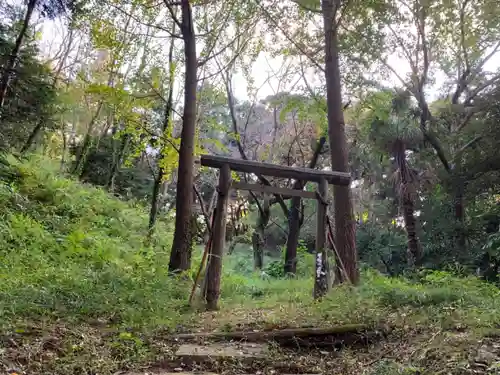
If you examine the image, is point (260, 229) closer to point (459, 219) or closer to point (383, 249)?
point (459, 219)

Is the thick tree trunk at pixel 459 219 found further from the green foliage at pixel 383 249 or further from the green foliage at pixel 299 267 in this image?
the green foliage at pixel 299 267

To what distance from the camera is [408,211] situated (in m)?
16.2

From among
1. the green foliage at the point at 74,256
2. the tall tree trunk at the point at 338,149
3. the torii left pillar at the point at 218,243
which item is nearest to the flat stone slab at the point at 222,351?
the green foliage at the point at 74,256

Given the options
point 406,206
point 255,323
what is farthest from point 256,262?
point 255,323

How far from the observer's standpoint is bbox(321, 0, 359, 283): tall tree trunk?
8773mm

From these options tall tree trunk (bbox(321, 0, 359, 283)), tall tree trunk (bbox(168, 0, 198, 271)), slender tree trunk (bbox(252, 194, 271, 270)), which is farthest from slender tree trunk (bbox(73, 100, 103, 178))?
tall tree trunk (bbox(321, 0, 359, 283))

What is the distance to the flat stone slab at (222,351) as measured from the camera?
4547mm

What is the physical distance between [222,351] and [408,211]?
13.0m

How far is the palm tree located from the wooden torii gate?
8956mm

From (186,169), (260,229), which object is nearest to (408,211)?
(260,229)

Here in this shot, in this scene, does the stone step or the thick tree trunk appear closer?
the stone step

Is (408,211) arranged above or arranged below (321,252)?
above

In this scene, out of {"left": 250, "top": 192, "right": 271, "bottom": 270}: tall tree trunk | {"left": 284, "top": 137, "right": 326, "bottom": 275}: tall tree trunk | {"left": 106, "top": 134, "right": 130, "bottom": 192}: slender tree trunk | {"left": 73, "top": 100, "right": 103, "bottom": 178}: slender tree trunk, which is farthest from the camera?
{"left": 106, "top": 134, "right": 130, "bottom": 192}: slender tree trunk

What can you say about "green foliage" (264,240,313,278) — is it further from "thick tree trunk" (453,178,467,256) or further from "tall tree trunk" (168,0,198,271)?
"tall tree trunk" (168,0,198,271)
